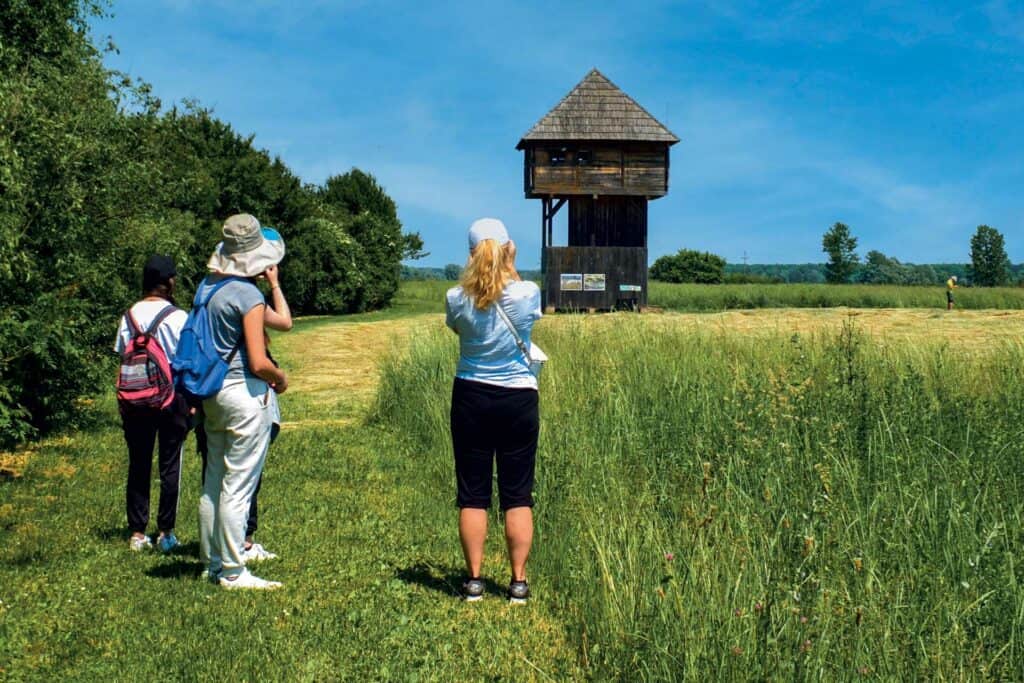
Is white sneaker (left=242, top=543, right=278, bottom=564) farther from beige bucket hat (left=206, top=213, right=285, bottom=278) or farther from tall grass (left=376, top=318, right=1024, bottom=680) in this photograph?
beige bucket hat (left=206, top=213, right=285, bottom=278)

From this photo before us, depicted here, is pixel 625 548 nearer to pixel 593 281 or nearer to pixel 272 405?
pixel 272 405

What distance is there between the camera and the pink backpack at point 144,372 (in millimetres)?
6457

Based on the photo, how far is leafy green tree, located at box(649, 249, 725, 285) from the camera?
101 meters

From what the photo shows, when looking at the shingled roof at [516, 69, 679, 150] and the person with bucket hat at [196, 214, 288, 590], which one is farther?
the shingled roof at [516, 69, 679, 150]

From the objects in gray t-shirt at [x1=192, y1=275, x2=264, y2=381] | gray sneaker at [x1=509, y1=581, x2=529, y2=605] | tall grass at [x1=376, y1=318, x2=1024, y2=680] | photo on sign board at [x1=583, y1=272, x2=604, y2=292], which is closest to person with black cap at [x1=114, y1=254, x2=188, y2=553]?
gray t-shirt at [x1=192, y1=275, x2=264, y2=381]

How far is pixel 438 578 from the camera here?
6266mm

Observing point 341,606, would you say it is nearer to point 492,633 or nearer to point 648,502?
point 492,633

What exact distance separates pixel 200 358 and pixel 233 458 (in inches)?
24.6

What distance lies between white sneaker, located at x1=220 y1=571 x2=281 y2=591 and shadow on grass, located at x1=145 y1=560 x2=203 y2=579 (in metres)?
0.44

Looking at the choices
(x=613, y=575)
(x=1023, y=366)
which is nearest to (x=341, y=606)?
(x=613, y=575)

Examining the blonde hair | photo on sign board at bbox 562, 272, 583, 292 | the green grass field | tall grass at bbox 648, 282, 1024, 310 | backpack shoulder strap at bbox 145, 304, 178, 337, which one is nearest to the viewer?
the green grass field

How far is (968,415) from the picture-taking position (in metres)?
8.75

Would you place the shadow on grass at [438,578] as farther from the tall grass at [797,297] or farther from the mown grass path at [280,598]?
the tall grass at [797,297]

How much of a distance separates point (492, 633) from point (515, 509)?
66 centimetres
